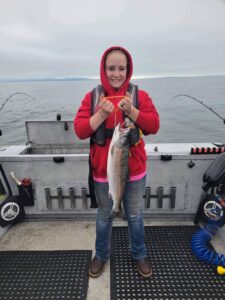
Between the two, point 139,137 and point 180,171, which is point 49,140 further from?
point 139,137

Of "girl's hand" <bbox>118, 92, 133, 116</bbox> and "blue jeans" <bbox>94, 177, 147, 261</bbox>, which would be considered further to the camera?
"blue jeans" <bbox>94, 177, 147, 261</bbox>

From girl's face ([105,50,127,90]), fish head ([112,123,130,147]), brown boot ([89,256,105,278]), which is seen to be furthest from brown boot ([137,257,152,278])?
girl's face ([105,50,127,90])

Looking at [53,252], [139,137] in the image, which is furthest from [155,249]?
[139,137]

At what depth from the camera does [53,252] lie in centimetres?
366

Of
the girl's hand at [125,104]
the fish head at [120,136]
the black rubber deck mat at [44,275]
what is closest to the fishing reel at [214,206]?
Answer: the black rubber deck mat at [44,275]

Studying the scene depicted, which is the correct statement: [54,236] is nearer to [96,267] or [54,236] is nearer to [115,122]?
[96,267]

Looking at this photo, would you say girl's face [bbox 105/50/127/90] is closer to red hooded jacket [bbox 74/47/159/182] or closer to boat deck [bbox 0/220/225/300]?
red hooded jacket [bbox 74/47/159/182]

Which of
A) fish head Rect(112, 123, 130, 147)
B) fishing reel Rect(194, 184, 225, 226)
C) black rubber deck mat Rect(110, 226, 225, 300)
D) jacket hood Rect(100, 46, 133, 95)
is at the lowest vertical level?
black rubber deck mat Rect(110, 226, 225, 300)

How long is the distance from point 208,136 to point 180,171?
1562cm

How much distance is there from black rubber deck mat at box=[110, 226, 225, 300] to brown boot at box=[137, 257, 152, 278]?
62 mm

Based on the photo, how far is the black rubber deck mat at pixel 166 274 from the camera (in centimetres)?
295

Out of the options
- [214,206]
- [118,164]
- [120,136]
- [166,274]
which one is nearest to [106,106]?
[120,136]

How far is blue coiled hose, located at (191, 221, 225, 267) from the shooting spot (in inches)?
131

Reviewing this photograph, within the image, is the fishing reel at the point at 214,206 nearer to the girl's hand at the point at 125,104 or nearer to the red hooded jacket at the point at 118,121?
the red hooded jacket at the point at 118,121
